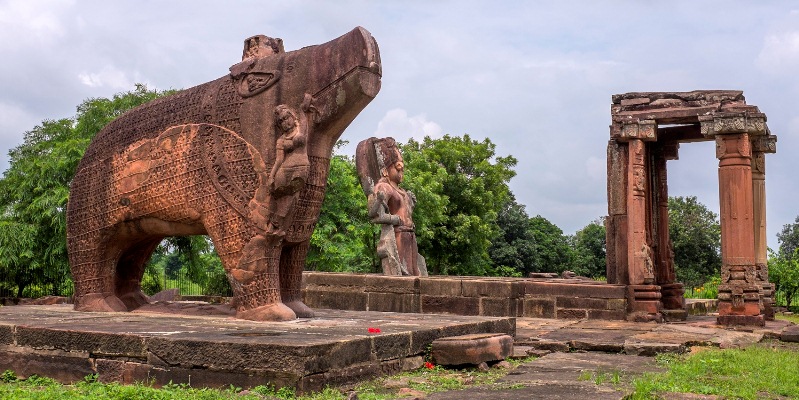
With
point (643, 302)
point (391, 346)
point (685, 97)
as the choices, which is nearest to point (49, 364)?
point (391, 346)

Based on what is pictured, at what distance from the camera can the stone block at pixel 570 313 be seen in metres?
13.0

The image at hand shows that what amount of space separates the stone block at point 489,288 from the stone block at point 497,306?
0.06 metres

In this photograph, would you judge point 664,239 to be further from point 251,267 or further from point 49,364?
point 49,364

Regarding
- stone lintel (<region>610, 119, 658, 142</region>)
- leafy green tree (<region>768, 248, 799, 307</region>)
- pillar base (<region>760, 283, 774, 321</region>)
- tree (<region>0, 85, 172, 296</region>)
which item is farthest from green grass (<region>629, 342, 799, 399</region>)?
tree (<region>0, 85, 172, 296</region>)

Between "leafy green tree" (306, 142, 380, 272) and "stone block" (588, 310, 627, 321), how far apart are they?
961 cm

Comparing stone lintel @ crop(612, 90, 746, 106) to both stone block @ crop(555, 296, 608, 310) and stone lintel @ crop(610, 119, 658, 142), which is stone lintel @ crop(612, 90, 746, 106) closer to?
stone lintel @ crop(610, 119, 658, 142)

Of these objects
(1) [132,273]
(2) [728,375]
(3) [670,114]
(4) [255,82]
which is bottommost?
(2) [728,375]

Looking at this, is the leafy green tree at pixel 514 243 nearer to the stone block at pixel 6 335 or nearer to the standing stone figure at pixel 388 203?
the standing stone figure at pixel 388 203

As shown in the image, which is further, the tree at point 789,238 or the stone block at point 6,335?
the tree at point 789,238

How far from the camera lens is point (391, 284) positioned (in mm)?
13203

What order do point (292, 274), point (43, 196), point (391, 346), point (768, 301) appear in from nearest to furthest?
point (391, 346) < point (292, 274) < point (768, 301) < point (43, 196)

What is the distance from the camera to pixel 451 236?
30.4 metres

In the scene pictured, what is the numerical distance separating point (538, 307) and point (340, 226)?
425 inches

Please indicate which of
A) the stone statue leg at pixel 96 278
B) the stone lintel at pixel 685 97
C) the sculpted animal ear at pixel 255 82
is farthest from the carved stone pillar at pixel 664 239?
the stone statue leg at pixel 96 278
